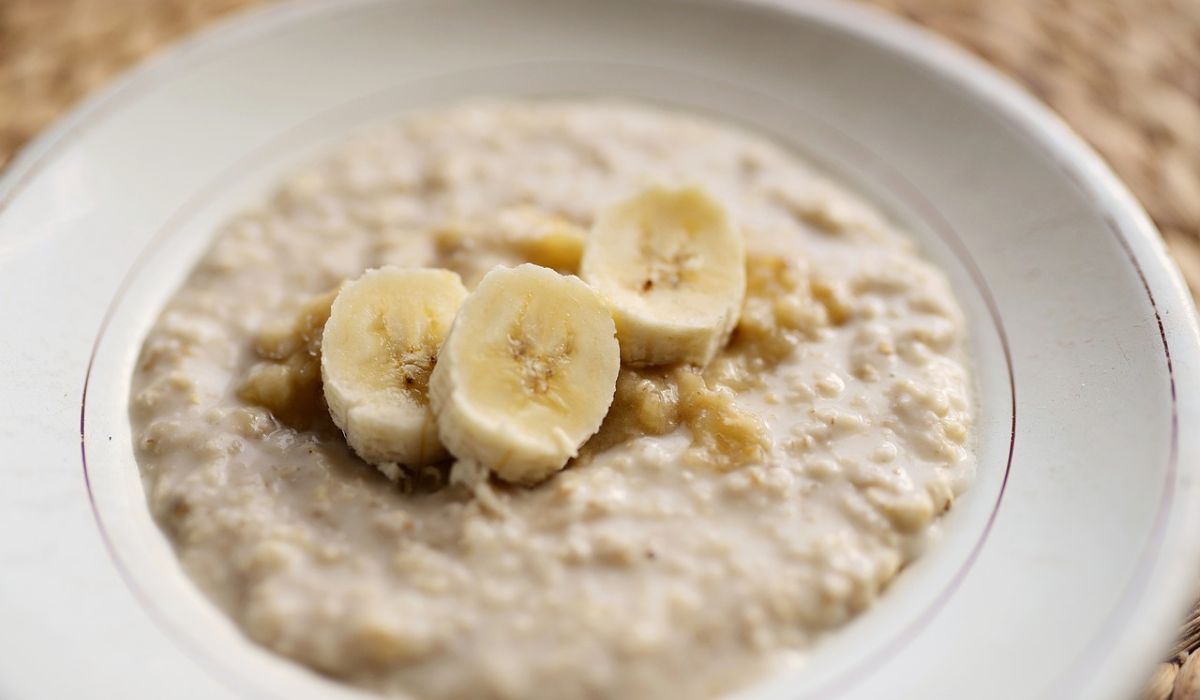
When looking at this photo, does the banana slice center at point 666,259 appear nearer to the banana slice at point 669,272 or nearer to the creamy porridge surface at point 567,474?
the banana slice at point 669,272

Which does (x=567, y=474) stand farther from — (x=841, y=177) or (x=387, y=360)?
(x=841, y=177)

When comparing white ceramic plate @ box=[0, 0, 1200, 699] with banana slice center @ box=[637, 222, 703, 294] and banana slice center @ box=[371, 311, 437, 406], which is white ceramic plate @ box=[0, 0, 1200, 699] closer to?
banana slice center @ box=[371, 311, 437, 406]

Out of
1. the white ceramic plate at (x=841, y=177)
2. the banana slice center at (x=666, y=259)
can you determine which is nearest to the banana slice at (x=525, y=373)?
the banana slice center at (x=666, y=259)

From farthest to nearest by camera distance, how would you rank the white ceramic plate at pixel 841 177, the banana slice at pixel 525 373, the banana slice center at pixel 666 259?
the banana slice center at pixel 666 259 → the banana slice at pixel 525 373 → the white ceramic plate at pixel 841 177

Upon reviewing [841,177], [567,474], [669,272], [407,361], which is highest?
[841,177]

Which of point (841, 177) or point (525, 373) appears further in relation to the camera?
point (841, 177)

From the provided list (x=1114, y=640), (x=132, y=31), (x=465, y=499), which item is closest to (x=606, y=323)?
(x=465, y=499)

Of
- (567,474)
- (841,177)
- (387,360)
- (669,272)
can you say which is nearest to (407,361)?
(387,360)
